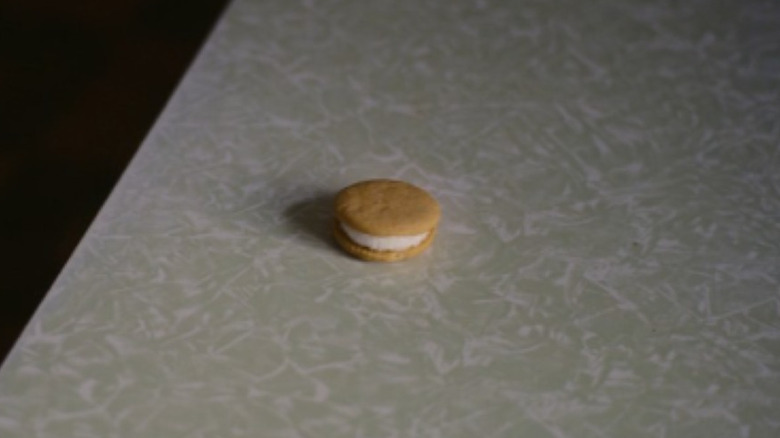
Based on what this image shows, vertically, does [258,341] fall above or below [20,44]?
above

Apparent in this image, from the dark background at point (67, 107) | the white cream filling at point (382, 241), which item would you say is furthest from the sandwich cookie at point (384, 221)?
the dark background at point (67, 107)

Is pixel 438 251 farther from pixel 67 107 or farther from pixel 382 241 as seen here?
pixel 67 107

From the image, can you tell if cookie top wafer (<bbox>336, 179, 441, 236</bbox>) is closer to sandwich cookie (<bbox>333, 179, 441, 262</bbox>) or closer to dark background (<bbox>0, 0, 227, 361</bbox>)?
sandwich cookie (<bbox>333, 179, 441, 262</bbox>)

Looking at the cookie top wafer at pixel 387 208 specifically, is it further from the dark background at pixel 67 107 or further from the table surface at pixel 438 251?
the dark background at pixel 67 107

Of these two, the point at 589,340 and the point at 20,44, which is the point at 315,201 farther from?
the point at 20,44

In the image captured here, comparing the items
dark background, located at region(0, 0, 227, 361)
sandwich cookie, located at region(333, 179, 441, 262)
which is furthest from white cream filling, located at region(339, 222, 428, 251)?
dark background, located at region(0, 0, 227, 361)

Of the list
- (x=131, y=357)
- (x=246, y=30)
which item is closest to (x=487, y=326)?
(x=131, y=357)
